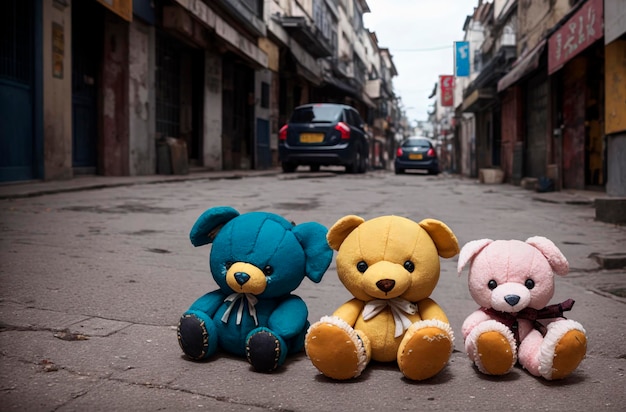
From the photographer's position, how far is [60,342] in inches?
85.1

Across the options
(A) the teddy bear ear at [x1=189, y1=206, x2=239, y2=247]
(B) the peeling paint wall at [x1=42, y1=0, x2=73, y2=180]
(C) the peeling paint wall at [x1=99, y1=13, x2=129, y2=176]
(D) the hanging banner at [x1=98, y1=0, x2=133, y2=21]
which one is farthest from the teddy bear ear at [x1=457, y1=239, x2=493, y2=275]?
(C) the peeling paint wall at [x1=99, y1=13, x2=129, y2=176]

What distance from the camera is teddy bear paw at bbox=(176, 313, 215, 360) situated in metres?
2.00

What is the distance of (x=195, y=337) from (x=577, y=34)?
9.18 metres

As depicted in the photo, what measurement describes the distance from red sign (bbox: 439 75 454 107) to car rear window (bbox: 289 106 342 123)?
2863 centimetres

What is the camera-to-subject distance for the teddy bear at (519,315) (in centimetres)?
184

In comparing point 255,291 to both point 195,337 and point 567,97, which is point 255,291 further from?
point 567,97

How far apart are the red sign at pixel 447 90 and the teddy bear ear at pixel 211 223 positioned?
41.8 meters

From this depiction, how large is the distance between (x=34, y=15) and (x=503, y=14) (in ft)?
58.2

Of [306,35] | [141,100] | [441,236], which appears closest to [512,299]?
[441,236]

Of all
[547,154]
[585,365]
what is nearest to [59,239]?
[585,365]

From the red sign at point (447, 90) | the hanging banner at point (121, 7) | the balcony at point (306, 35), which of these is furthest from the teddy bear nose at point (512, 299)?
the red sign at point (447, 90)

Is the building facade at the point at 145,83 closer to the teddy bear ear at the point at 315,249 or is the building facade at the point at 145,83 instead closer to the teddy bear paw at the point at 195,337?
the teddy bear ear at the point at 315,249

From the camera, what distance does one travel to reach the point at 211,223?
218cm

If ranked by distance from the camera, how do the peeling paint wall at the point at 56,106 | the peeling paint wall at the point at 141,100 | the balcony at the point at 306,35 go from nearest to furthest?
the peeling paint wall at the point at 56,106
the peeling paint wall at the point at 141,100
the balcony at the point at 306,35
